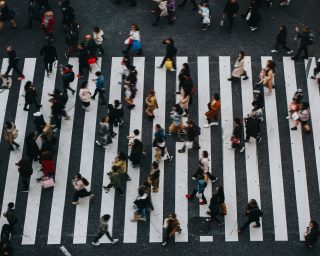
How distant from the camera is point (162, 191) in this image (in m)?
21.5

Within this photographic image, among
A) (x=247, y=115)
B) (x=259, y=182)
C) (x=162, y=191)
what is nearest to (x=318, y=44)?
(x=247, y=115)

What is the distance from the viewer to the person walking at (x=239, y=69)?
2362 cm

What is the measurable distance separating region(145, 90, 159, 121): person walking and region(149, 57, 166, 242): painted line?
458mm

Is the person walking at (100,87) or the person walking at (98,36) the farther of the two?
the person walking at (98,36)

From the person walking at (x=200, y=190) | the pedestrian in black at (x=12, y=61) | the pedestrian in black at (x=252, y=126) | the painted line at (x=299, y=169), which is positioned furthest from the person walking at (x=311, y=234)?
the pedestrian in black at (x=12, y=61)

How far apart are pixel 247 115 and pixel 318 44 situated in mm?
4951

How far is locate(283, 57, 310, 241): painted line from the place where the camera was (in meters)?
20.8

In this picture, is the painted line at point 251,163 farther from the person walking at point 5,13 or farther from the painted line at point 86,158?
the person walking at point 5,13

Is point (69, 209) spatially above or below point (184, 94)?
below

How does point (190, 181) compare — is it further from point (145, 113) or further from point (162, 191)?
point (145, 113)

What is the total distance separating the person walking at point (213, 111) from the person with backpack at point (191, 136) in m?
0.86

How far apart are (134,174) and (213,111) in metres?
3.56

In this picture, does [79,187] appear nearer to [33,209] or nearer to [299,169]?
[33,209]

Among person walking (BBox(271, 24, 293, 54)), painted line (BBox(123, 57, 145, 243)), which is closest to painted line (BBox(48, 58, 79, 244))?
painted line (BBox(123, 57, 145, 243))
